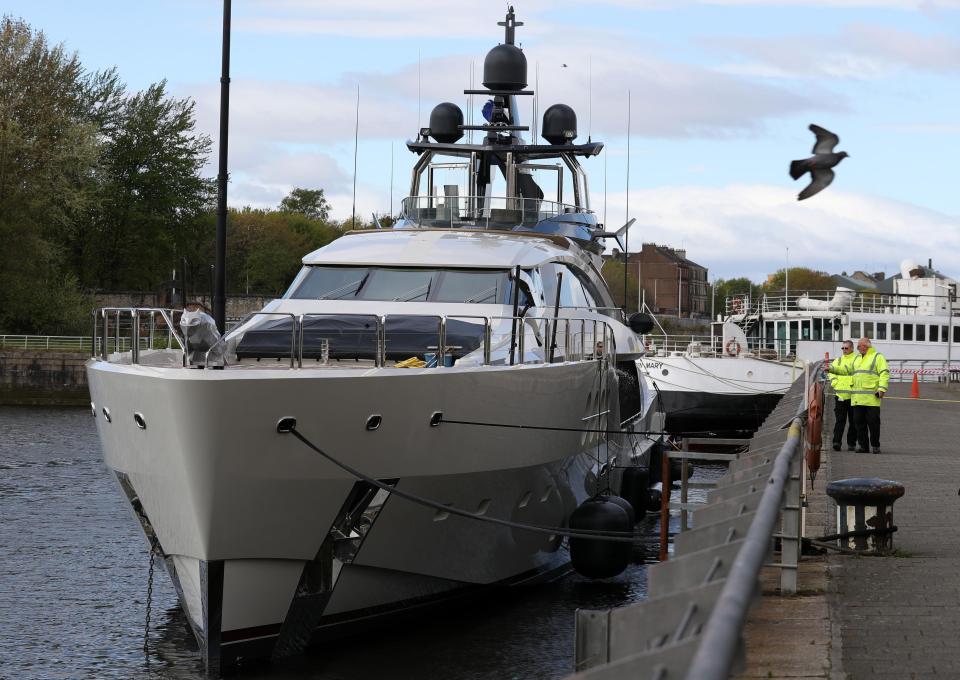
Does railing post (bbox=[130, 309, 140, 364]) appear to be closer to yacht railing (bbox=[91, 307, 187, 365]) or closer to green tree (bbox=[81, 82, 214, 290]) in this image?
yacht railing (bbox=[91, 307, 187, 365])

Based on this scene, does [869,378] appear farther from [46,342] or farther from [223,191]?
[46,342]

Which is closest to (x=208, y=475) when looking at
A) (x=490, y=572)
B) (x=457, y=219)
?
(x=490, y=572)

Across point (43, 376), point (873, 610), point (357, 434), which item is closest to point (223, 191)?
point (357, 434)

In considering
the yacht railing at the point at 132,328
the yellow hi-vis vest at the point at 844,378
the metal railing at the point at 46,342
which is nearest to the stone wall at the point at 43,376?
the metal railing at the point at 46,342

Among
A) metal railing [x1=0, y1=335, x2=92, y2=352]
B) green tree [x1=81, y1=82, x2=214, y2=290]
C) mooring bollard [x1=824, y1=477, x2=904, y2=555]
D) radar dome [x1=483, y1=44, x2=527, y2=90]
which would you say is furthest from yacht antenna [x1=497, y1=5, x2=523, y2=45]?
green tree [x1=81, y1=82, x2=214, y2=290]

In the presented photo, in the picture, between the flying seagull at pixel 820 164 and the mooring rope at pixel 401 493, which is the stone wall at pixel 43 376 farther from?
the flying seagull at pixel 820 164

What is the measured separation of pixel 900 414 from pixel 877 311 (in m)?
30.6

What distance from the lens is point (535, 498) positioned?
12.8m

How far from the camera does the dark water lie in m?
11.1

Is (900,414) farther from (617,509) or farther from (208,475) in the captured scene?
(208,475)

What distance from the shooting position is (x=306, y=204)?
143125mm

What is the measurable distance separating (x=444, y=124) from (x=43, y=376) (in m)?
36.2

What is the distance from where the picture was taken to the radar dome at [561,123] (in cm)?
2048

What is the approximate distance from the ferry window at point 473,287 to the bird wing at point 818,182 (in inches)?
174
